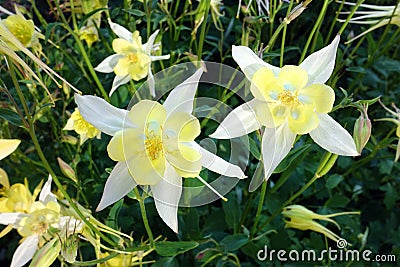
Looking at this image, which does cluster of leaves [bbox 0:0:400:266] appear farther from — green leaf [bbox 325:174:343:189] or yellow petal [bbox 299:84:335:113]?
yellow petal [bbox 299:84:335:113]

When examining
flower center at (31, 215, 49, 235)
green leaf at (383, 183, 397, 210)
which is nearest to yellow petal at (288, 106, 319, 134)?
flower center at (31, 215, 49, 235)

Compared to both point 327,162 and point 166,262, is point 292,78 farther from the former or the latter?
point 166,262

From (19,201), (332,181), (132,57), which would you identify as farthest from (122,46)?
(332,181)

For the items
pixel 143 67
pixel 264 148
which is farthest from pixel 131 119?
pixel 143 67

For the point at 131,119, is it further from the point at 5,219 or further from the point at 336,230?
the point at 336,230

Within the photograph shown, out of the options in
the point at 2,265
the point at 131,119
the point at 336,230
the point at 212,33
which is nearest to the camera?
the point at 131,119
